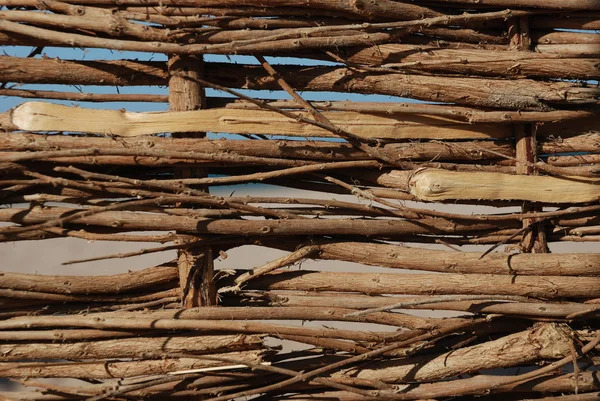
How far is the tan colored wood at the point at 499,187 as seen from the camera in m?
1.88

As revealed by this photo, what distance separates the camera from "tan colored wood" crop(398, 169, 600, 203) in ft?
6.17

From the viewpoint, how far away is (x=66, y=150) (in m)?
1.74

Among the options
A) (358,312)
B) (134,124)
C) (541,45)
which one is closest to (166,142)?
(134,124)

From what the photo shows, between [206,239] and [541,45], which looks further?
[541,45]

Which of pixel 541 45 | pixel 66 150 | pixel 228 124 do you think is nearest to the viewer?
pixel 66 150

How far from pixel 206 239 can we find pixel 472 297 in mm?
789

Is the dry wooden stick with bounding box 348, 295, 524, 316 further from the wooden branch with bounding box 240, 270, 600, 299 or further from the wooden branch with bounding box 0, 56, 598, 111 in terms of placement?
the wooden branch with bounding box 0, 56, 598, 111

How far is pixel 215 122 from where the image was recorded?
184 centimetres

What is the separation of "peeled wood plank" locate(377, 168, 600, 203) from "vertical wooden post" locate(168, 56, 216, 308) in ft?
1.88

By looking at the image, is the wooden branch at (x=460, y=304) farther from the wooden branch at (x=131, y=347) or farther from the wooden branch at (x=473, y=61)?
the wooden branch at (x=473, y=61)

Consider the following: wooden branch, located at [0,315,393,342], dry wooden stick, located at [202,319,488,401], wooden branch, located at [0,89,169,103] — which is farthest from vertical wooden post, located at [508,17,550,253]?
wooden branch, located at [0,89,169,103]

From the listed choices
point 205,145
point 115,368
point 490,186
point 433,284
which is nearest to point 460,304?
point 433,284

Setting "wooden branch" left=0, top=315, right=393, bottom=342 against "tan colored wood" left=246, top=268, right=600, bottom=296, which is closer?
"wooden branch" left=0, top=315, right=393, bottom=342

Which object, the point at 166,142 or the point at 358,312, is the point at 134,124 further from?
the point at 358,312
